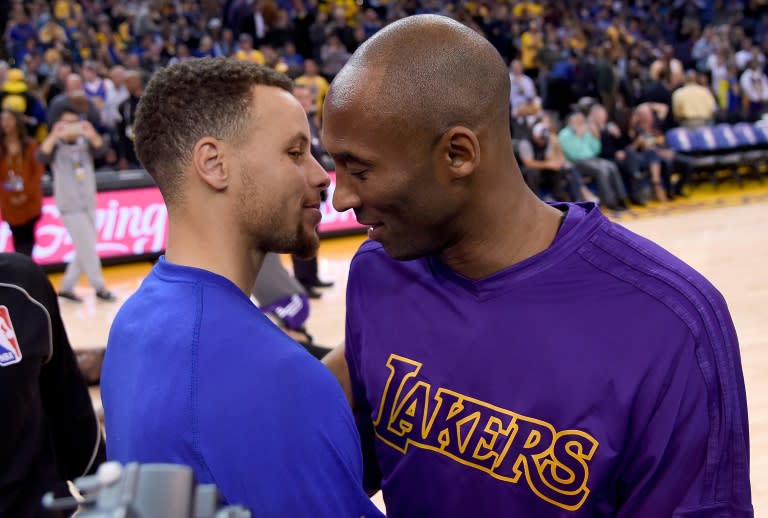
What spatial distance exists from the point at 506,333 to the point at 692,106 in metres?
13.8

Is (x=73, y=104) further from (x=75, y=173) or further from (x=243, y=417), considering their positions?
(x=243, y=417)

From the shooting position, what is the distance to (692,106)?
1422 centimetres

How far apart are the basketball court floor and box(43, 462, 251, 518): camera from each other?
3.60 m

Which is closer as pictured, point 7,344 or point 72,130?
point 7,344

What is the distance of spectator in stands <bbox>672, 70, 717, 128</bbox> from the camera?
14.2 metres

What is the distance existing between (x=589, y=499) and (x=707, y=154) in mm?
13675

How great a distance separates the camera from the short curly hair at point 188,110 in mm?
1534

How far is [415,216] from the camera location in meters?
1.53

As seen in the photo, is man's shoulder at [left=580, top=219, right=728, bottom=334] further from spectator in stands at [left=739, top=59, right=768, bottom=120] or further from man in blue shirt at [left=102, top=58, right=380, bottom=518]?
spectator in stands at [left=739, top=59, right=768, bottom=120]

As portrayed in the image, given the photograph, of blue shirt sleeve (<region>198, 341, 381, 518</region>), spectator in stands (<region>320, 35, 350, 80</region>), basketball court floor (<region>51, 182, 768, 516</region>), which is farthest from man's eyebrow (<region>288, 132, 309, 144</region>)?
spectator in stands (<region>320, 35, 350, 80</region>)

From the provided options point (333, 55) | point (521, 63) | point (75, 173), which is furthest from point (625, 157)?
point (75, 173)

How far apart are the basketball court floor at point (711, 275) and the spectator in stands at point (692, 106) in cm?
173

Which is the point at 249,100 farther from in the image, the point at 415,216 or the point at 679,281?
the point at 679,281

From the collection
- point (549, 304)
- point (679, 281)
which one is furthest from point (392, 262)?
point (679, 281)
